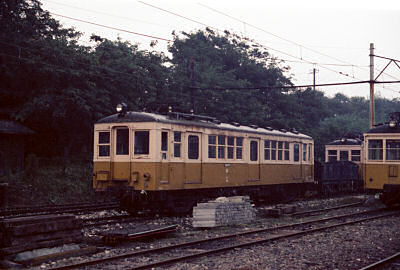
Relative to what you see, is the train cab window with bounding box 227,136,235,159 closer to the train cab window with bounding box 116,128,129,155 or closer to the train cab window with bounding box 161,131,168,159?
the train cab window with bounding box 161,131,168,159

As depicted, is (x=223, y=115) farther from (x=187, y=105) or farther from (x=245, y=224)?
(x=245, y=224)

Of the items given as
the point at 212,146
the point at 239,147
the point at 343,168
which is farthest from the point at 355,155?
the point at 212,146

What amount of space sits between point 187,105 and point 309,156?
Result: 37.3ft

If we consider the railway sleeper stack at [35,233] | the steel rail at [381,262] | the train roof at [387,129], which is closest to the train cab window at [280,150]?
the train roof at [387,129]

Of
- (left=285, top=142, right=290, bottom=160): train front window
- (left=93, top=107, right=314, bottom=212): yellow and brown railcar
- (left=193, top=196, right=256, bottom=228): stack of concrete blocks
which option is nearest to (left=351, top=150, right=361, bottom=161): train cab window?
(left=285, top=142, right=290, bottom=160): train front window

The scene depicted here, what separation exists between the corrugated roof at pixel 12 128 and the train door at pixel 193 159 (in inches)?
454

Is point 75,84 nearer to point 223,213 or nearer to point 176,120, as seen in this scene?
point 176,120

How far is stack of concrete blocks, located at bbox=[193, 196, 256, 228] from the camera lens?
1292 centimetres

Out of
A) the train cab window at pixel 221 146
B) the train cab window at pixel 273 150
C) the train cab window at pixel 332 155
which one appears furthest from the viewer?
the train cab window at pixel 332 155

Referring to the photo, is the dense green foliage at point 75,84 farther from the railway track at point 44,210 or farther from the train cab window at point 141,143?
the railway track at point 44,210

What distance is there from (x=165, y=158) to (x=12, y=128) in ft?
40.3

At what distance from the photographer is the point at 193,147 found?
1564 centimetres

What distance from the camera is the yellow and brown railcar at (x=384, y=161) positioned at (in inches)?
704

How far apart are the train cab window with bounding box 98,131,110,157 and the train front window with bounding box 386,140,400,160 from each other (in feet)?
34.2
